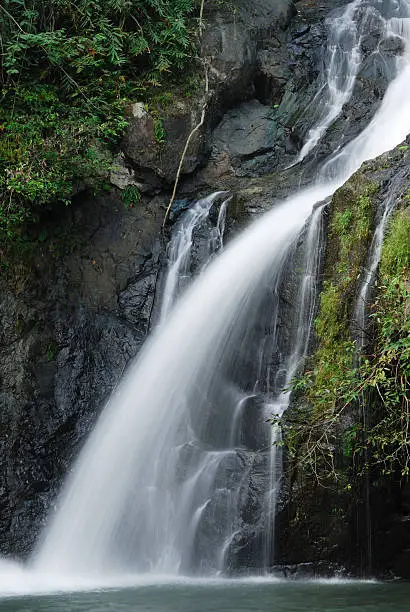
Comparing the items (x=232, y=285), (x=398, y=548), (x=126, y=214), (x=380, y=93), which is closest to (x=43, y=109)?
(x=126, y=214)

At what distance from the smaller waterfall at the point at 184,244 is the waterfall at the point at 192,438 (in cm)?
30

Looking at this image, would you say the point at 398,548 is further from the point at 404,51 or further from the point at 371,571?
the point at 404,51

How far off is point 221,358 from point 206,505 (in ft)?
6.50

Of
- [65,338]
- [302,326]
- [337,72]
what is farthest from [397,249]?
[337,72]

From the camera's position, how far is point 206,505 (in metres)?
7.43

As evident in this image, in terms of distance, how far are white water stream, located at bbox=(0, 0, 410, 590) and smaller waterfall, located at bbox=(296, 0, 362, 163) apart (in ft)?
7.36

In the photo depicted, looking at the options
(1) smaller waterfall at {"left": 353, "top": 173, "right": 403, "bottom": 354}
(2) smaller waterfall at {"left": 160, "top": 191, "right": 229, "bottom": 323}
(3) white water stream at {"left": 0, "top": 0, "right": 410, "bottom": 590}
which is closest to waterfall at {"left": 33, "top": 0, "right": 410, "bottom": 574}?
(3) white water stream at {"left": 0, "top": 0, "right": 410, "bottom": 590}

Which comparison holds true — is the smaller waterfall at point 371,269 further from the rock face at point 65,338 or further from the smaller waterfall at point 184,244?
the rock face at point 65,338

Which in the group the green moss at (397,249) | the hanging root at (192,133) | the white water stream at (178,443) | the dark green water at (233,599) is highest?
the hanging root at (192,133)

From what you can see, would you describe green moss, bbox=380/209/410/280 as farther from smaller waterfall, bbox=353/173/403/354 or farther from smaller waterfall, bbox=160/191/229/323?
smaller waterfall, bbox=160/191/229/323

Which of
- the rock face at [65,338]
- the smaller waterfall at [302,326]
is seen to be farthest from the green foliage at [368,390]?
the rock face at [65,338]

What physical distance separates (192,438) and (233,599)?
2523mm

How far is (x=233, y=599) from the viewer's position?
5.97 metres

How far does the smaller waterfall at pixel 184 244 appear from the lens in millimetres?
10195
